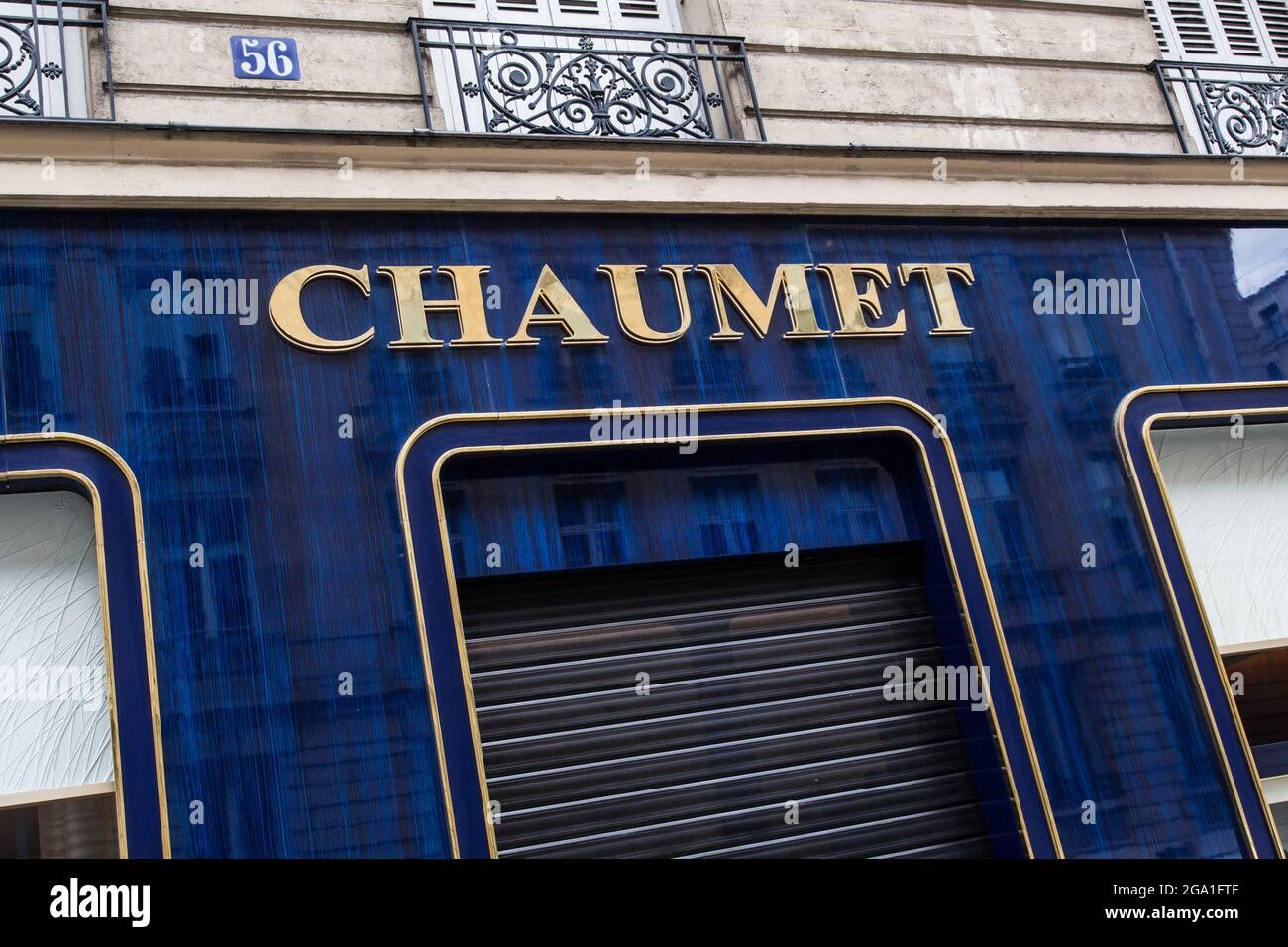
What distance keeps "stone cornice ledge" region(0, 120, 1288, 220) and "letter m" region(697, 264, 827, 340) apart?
0.38m

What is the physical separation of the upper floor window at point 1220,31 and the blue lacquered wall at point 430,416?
184cm

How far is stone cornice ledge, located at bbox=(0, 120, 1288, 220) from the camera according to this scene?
5688 mm

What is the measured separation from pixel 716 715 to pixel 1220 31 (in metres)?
6.39

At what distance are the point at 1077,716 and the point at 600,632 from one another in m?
2.43

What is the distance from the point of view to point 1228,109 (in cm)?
814

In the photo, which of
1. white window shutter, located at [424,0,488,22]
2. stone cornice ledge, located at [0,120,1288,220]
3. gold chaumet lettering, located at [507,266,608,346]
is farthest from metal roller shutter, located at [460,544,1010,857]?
white window shutter, located at [424,0,488,22]

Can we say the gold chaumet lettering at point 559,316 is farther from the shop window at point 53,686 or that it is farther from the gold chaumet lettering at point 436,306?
the shop window at point 53,686

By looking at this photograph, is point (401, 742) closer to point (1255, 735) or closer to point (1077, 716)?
point (1077, 716)

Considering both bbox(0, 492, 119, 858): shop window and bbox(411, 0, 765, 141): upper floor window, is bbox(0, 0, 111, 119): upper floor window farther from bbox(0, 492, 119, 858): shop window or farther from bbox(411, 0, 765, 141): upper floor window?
bbox(0, 492, 119, 858): shop window

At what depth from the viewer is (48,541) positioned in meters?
5.36

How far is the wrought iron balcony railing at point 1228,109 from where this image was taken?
8.04 meters

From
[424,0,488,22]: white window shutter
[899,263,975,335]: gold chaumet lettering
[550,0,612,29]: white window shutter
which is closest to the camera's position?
[899,263,975,335]: gold chaumet lettering

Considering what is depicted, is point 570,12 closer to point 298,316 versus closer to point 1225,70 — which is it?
point 298,316

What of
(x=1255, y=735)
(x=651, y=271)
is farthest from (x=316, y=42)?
(x=1255, y=735)
